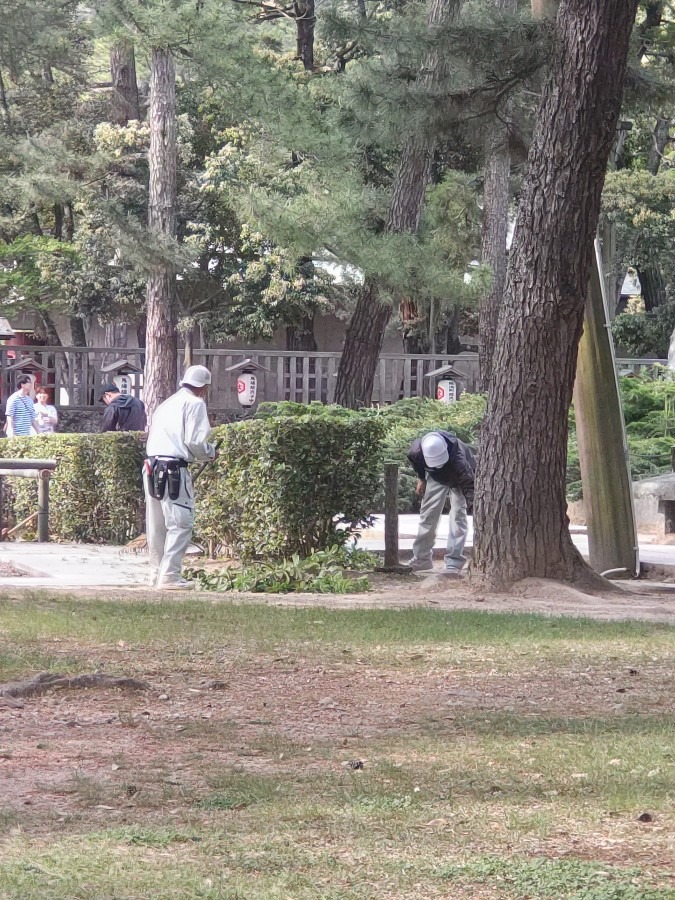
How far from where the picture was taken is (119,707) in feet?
22.2

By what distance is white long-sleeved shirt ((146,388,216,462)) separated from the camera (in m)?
12.0

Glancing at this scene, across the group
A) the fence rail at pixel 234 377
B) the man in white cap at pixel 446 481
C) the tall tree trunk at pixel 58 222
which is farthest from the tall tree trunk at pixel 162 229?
the man in white cap at pixel 446 481

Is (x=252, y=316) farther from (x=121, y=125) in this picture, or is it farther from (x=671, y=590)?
(x=671, y=590)

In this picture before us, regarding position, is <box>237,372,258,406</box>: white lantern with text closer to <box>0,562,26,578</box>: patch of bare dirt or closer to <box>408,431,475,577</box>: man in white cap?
<box>408,431,475,577</box>: man in white cap

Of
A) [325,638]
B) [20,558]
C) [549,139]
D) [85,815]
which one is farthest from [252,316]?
[85,815]

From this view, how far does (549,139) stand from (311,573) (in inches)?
164

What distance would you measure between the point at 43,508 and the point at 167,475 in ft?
17.9

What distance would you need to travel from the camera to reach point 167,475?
1212 cm

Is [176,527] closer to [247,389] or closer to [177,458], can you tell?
[177,458]

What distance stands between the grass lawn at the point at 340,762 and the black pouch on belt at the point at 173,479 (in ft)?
8.78

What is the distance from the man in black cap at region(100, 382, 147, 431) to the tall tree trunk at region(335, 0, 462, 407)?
4.40 meters

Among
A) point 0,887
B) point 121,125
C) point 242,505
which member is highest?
point 121,125

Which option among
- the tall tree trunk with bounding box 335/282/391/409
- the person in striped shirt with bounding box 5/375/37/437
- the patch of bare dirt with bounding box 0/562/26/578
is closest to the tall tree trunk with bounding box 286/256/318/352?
the tall tree trunk with bounding box 335/282/391/409

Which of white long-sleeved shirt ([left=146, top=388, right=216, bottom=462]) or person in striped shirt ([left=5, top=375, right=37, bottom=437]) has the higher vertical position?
person in striped shirt ([left=5, top=375, right=37, bottom=437])
